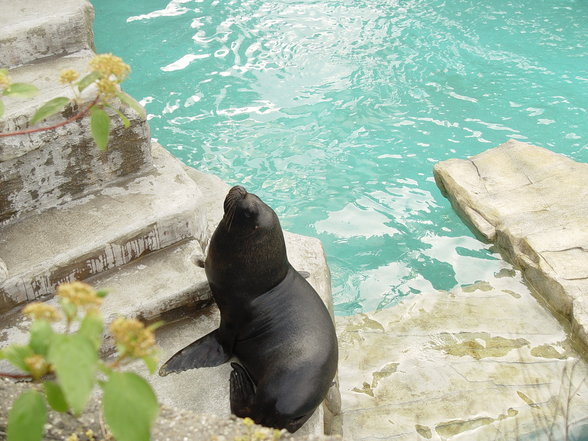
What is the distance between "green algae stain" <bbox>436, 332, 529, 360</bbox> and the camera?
13.2 feet

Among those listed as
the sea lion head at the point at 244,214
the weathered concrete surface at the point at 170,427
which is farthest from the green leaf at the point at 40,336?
the sea lion head at the point at 244,214

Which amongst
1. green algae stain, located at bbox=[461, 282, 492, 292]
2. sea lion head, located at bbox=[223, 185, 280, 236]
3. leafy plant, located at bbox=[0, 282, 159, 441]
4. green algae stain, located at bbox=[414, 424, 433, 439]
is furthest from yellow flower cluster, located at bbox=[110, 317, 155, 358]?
green algae stain, located at bbox=[461, 282, 492, 292]

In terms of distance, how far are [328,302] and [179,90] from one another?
376 centimetres

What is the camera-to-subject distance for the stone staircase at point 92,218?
313 cm

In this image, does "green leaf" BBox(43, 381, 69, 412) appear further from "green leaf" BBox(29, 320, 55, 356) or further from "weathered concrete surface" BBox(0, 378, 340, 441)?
"weathered concrete surface" BBox(0, 378, 340, 441)

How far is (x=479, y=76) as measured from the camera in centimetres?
725

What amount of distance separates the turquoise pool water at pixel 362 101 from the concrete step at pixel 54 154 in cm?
193

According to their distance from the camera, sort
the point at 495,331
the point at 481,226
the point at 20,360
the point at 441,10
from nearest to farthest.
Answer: the point at 20,360
the point at 495,331
the point at 481,226
the point at 441,10

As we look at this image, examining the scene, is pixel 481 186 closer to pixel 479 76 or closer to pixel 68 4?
pixel 479 76

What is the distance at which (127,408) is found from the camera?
1.07 metres

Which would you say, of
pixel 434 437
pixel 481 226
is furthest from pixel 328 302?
pixel 481 226

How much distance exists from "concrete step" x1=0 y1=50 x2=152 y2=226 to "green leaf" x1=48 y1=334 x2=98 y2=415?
2.31 m

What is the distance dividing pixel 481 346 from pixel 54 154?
2.50 m

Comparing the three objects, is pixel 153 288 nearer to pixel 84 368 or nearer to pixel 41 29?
pixel 41 29
